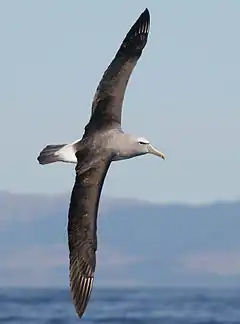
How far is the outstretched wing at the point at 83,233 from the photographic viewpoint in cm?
1911

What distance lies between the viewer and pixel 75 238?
19.1 m

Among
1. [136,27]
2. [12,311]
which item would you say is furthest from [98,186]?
[12,311]

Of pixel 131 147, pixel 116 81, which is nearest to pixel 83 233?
pixel 131 147

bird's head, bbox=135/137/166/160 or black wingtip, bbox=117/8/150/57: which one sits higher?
black wingtip, bbox=117/8/150/57

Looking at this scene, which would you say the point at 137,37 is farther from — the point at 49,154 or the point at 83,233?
the point at 83,233

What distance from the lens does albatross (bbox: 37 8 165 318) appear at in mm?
19125

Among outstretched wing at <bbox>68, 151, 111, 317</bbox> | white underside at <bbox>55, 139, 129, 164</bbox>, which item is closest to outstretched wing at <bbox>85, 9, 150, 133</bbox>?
white underside at <bbox>55, 139, 129, 164</bbox>

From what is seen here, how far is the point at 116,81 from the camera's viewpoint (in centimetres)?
2103

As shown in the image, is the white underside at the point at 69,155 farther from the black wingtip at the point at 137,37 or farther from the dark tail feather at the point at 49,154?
the black wingtip at the point at 137,37

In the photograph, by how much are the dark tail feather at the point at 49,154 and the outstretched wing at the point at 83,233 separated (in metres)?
0.97

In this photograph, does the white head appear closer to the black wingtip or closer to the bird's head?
the bird's head

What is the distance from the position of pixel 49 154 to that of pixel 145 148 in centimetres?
139

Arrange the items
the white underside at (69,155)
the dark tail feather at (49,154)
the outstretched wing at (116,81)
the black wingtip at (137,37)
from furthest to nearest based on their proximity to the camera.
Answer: the black wingtip at (137,37) → the outstretched wing at (116,81) → the dark tail feather at (49,154) → the white underside at (69,155)

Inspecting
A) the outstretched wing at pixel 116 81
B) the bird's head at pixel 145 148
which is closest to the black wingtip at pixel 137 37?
the outstretched wing at pixel 116 81
